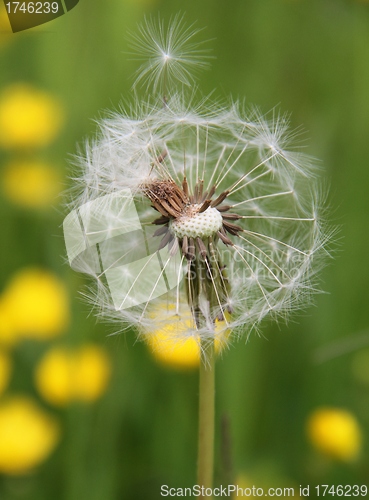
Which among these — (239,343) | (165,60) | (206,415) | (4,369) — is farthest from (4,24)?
(206,415)

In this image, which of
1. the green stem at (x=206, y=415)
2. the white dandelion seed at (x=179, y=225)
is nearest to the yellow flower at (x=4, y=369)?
the white dandelion seed at (x=179, y=225)

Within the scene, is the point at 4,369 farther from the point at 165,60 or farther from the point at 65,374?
the point at 165,60

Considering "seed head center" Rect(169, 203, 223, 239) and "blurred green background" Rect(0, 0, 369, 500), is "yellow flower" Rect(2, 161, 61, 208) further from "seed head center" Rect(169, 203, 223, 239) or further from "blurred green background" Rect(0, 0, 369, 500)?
"seed head center" Rect(169, 203, 223, 239)

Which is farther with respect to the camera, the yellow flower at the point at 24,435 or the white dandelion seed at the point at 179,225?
the yellow flower at the point at 24,435

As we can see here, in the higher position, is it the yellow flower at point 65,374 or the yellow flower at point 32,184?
the yellow flower at point 32,184

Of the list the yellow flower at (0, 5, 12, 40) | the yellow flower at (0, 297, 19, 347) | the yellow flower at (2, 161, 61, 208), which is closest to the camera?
the yellow flower at (0, 297, 19, 347)

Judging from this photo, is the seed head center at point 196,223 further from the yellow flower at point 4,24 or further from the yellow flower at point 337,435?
the yellow flower at point 4,24

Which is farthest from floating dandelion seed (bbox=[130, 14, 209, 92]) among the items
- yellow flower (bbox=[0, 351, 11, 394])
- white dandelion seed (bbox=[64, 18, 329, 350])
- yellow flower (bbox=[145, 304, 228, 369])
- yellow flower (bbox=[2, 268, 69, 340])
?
yellow flower (bbox=[0, 351, 11, 394])
